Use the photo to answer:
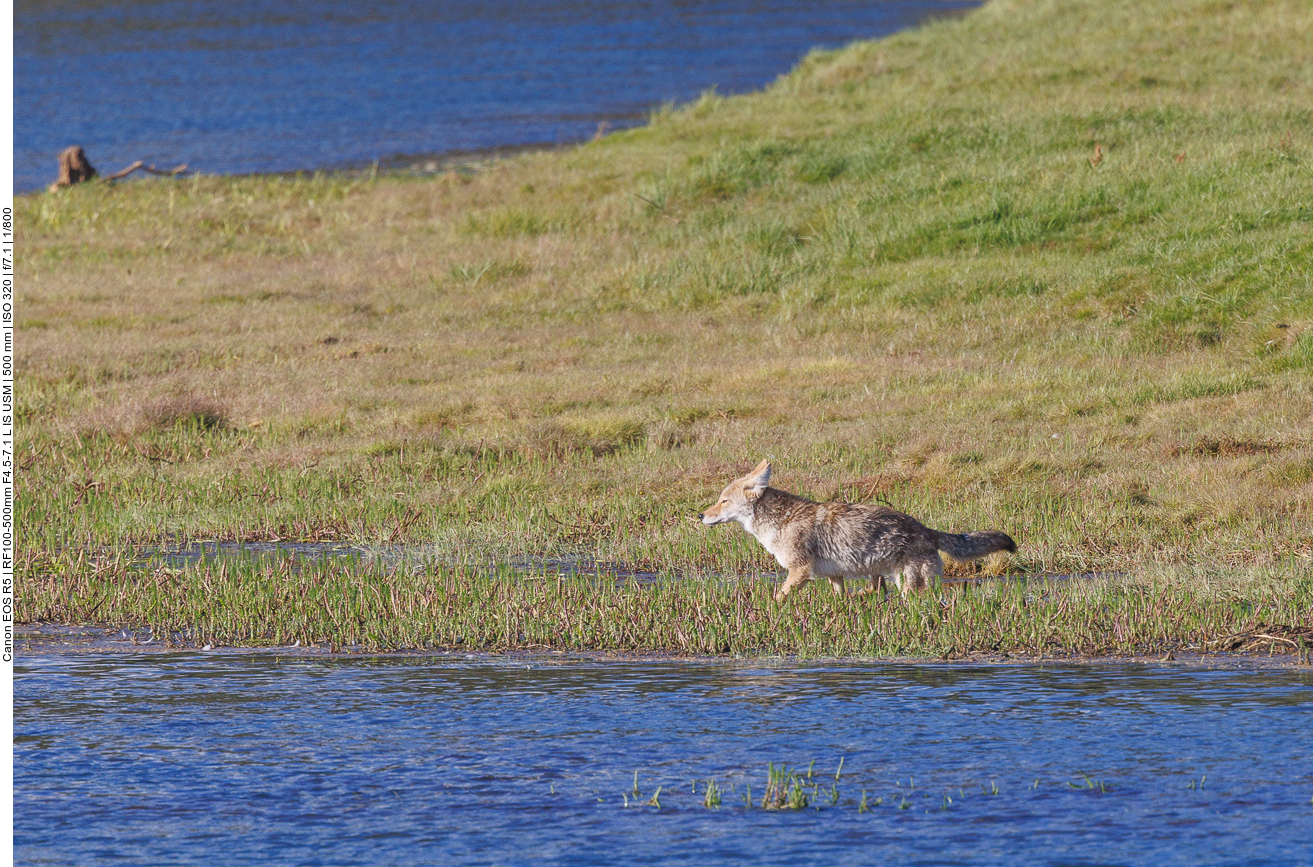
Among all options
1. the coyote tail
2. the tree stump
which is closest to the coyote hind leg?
the coyote tail

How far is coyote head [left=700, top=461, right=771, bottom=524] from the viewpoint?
11680 millimetres

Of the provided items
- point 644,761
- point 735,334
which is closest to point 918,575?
point 644,761

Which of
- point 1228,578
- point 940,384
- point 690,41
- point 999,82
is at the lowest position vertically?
point 1228,578

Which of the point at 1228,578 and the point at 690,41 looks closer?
the point at 1228,578

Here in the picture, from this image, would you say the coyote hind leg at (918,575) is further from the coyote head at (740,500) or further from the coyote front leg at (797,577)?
the coyote head at (740,500)

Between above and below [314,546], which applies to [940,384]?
above

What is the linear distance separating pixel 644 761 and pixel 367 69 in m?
63.5

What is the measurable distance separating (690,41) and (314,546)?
2486 inches

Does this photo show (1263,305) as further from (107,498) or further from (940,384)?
(107,498)

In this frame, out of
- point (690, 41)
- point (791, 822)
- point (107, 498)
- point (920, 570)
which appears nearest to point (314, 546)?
point (107, 498)

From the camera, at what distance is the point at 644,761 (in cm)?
852

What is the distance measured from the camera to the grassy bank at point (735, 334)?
1438cm

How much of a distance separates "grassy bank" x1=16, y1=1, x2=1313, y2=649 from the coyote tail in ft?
3.36

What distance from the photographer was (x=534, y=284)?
2488 cm
